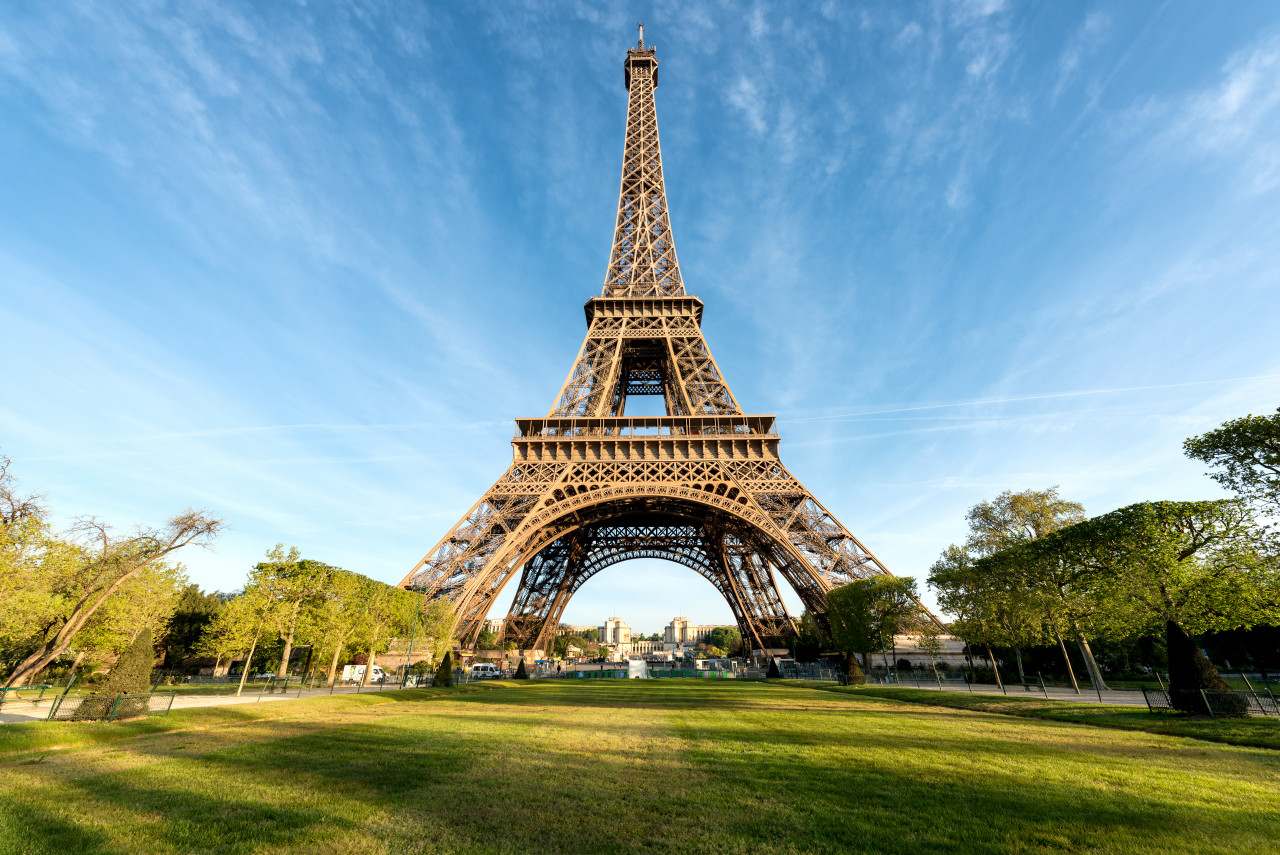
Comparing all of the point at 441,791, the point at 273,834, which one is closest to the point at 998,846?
the point at 441,791

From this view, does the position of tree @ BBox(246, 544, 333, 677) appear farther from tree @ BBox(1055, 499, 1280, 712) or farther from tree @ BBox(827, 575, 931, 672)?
tree @ BBox(1055, 499, 1280, 712)

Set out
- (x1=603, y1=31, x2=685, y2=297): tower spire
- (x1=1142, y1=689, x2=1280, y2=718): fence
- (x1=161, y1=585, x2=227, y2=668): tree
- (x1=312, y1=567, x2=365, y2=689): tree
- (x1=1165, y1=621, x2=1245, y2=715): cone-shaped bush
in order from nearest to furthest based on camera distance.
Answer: (x1=1142, y1=689, x2=1280, y2=718): fence, (x1=1165, y1=621, x2=1245, y2=715): cone-shaped bush, (x1=312, y1=567, x2=365, y2=689): tree, (x1=161, y1=585, x2=227, y2=668): tree, (x1=603, y1=31, x2=685, y2=297): tower spire

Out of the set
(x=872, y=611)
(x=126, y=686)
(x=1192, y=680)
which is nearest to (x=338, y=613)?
(x=126, y=686)

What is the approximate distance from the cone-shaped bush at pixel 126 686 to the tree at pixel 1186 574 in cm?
2924

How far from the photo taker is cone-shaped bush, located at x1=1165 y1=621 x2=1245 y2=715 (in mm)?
14320

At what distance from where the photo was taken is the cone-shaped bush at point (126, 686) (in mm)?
14531

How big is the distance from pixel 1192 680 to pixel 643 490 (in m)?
25.8

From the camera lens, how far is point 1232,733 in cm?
1172

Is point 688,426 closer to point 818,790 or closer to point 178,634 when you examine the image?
point 818,790

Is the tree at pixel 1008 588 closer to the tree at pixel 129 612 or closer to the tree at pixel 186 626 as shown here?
the tree at pixel 129 612

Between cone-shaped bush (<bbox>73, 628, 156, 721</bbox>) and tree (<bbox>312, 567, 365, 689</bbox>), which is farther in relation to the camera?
tree (<bbox>312, 567, 365, 689</bbox>)

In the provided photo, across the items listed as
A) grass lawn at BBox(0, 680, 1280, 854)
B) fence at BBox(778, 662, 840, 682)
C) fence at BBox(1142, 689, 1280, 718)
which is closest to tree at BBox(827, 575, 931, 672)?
fence at BBox(778, 662, 840, 682)

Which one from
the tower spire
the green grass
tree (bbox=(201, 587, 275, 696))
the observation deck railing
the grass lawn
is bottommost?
the grass lawn

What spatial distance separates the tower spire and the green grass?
35454 mm
